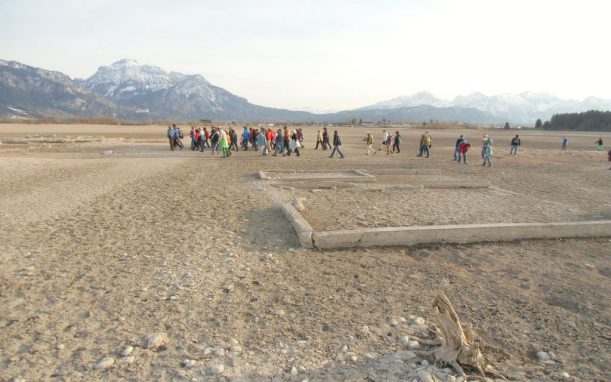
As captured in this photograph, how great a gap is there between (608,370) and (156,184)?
11.5 meters

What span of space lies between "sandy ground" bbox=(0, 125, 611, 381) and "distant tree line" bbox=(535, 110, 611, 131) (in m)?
99.9

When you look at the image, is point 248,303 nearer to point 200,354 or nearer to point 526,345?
point 200,354

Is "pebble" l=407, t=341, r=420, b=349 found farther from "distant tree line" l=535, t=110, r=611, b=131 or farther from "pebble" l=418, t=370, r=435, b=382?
"distant tree line" l=535, t=110, r=611, b=131

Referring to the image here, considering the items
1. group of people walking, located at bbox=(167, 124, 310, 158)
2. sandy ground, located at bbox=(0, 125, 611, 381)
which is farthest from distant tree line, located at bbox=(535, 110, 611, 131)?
sandy ground, located at bbox=(0, 125, 611, 381)

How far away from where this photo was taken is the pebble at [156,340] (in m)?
3.78

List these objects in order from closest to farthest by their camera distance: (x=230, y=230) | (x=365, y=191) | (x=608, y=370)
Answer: (x=608, y=370) < (x=230, y=230) < (x=365, y=191)

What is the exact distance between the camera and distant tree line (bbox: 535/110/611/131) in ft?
297

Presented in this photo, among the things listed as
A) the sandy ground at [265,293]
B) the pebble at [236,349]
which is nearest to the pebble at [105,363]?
the sandy ground at [265,293]

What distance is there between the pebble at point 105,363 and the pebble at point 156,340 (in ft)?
1.05

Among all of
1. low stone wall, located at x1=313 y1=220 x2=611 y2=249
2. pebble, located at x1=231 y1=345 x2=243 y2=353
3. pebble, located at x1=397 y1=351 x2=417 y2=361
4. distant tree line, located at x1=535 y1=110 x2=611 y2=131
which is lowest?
pebble, located at x1=231 y1=345 x2=243 y2=353

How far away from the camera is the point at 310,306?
185 inches

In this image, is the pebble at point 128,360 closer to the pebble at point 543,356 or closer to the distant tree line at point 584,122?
the pebble at point 543,356

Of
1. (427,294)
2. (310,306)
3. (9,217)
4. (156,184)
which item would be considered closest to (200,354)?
(310,306)

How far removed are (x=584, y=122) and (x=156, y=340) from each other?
112m
